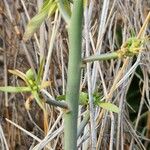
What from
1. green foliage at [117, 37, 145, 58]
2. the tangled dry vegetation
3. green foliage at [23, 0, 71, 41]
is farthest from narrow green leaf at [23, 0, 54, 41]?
the tangled dry vegetation

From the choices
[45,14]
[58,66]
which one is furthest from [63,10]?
[58,66]

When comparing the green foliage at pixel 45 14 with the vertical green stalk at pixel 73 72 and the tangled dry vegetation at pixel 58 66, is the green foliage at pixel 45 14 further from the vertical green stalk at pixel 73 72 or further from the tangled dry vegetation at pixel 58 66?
the tangled dry vegetation at pixel 58 66

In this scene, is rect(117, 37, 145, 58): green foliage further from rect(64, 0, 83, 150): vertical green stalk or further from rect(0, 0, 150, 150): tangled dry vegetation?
rect(0, 0, 150, 150): tangled dry vegetation

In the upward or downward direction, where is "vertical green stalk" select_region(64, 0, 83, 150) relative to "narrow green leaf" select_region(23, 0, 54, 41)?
downward

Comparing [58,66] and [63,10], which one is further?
[58,66]

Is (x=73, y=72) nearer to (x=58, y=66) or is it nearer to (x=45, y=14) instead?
(x=45, y=14)

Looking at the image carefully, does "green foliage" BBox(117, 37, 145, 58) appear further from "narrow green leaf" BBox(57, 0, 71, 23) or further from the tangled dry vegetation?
the tangled dry vegetation

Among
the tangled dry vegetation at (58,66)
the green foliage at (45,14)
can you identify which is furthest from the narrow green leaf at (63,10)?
the tangled dry vegetation at (58,66)

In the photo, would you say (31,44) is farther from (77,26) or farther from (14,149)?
(77,26)

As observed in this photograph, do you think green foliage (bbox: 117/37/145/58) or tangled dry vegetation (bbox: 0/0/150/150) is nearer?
green foliage (bbox: 117/37/145/58)
